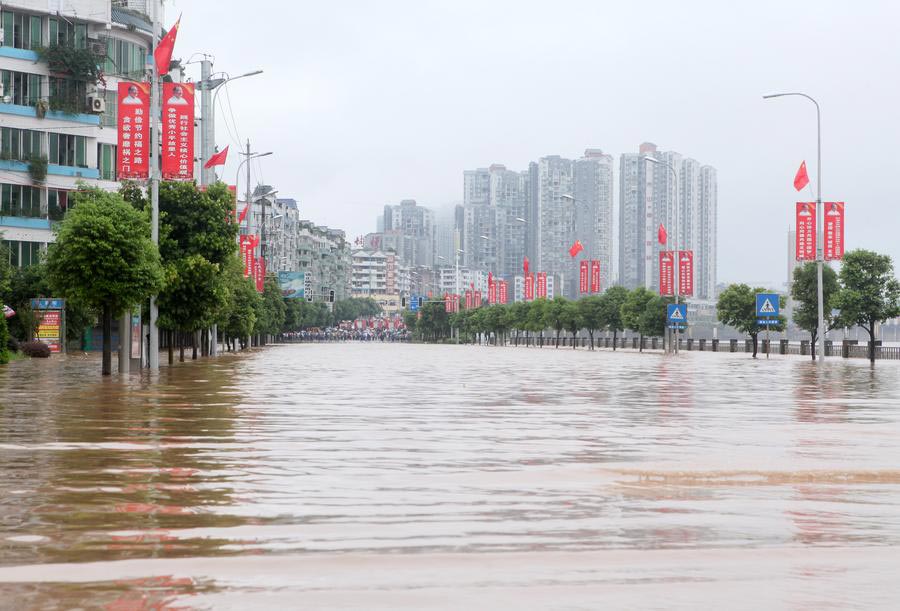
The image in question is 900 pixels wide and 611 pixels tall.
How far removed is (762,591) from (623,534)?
6.23 feet

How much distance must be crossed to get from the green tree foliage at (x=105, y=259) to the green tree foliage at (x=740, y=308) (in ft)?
178

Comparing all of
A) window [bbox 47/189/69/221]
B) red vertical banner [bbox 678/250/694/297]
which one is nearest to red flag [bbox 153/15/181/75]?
window [bbox 47/189/69/221]

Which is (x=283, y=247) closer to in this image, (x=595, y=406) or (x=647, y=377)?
(x=647, y=377)

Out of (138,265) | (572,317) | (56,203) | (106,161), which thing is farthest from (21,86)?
(572,317)

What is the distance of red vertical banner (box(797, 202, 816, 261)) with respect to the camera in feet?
195

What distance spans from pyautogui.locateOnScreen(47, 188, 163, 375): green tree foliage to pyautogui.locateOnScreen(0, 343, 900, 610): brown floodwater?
13.9m

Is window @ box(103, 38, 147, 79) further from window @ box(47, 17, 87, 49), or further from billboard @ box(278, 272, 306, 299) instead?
billboard @ box(278, 272, 306, 299)

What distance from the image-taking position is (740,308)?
273 feet

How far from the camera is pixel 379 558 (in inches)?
298

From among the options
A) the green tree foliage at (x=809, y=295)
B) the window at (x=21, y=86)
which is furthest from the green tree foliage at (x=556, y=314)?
the window at (x=21, y=86)

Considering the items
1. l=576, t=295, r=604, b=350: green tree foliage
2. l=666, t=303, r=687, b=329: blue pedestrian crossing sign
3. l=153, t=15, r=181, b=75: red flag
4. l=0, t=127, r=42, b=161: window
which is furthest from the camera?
l=576, t=295, r=604, b=350: green tree foliage

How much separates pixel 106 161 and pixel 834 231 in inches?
1616

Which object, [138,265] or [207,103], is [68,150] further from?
[138,265]

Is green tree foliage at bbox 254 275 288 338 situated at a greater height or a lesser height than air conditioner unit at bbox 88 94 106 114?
lesser
